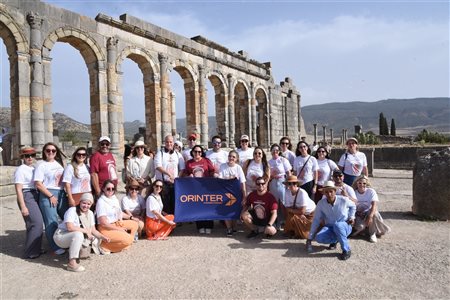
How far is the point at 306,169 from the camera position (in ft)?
20.2

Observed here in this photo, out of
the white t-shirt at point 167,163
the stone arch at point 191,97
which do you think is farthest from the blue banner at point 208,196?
the stone arch at point 191,97

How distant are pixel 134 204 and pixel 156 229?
0.55 m

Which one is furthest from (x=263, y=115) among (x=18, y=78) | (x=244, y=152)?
(x=244, y=152)

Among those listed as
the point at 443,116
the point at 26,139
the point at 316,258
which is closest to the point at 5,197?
the point at 26,139

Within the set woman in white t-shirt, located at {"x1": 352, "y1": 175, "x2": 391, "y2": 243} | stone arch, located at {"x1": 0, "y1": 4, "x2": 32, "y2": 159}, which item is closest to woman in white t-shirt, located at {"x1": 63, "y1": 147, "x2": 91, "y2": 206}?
woman in white t-shirt, located at {"x1": 352, "y1": 175, "x2": 391, "y2": 243}

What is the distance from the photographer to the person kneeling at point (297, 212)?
5.35 metres

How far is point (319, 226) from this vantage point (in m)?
4.91

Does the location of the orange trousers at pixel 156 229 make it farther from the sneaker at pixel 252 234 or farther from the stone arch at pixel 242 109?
the stone arch at pixel 242 109

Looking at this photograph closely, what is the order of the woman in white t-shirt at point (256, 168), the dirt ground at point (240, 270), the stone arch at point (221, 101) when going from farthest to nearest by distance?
the stone arch at point (221, 101) < the woman in white t-shirt at point (256, 168) < the dirt ground at point (240, 270)

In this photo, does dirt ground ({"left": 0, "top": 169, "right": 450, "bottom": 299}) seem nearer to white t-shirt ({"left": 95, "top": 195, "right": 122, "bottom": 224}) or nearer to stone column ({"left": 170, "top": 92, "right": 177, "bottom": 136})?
white t-shirt ({"left": 95, "top": 195, "right": 122, "bottom": 224})

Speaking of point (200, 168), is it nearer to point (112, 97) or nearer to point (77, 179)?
point (77, 179)

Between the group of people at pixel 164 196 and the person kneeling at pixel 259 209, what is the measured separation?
2 cm

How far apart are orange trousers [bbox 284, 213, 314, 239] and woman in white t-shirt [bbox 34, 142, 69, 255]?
11.2ft

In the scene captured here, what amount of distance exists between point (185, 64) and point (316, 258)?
42.4 feet
